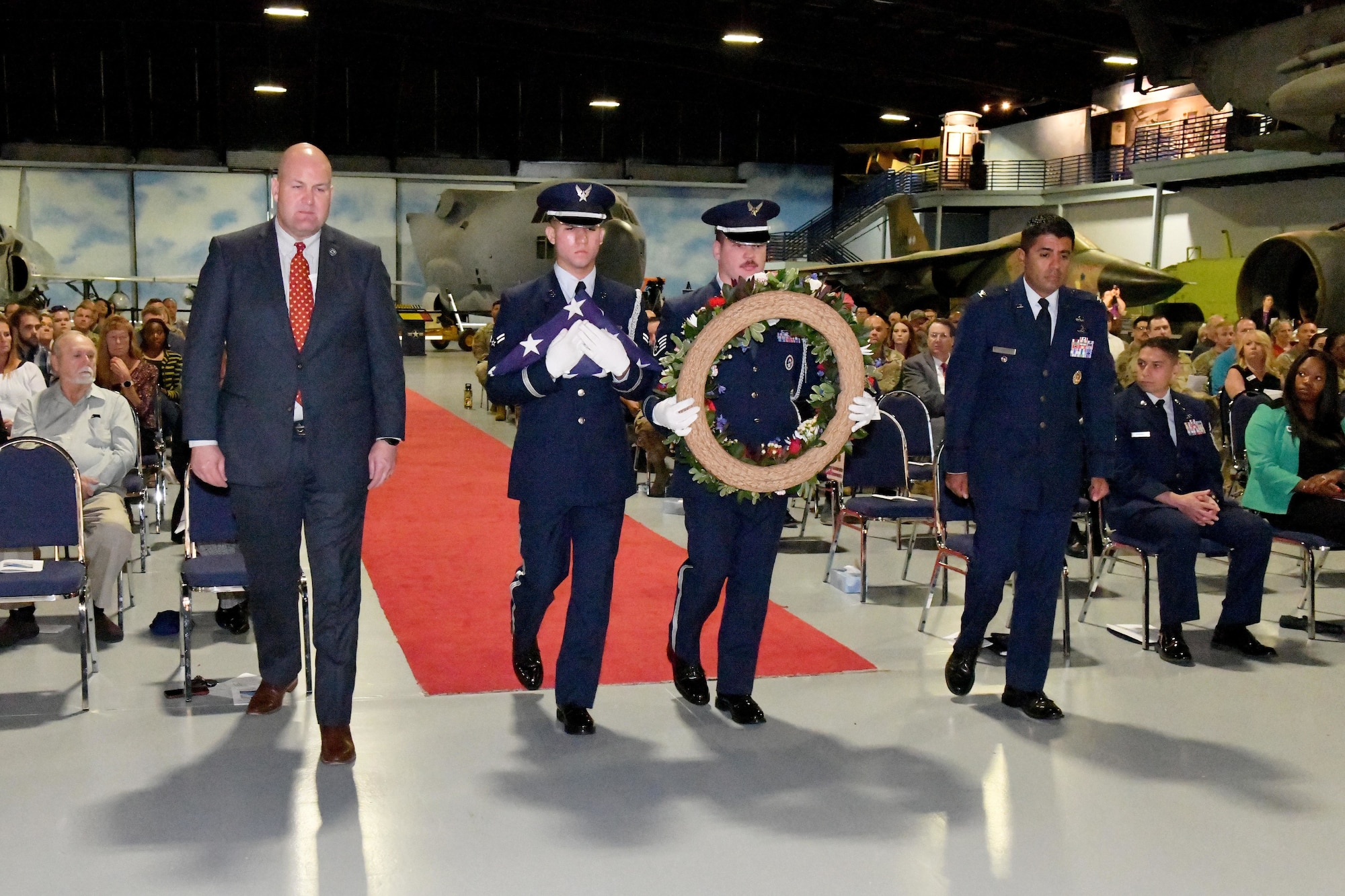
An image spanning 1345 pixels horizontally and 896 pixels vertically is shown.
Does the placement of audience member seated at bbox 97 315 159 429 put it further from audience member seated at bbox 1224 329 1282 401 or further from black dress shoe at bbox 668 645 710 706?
audience member seated at bbox 1224 329 1282 401

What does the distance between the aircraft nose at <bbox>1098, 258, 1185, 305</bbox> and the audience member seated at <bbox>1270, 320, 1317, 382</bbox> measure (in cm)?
831

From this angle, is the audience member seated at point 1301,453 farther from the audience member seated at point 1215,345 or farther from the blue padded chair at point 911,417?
the audience member seated at point 1215,345

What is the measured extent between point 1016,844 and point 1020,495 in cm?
145

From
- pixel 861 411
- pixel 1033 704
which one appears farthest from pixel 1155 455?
pixel 861 411

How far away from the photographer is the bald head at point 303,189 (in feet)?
11.4

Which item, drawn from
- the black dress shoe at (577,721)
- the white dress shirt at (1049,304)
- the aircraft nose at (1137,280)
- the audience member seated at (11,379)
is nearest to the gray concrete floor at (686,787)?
the black dress shoe at (577,721)

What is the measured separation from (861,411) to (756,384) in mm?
370

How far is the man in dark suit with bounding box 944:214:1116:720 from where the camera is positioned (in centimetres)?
428

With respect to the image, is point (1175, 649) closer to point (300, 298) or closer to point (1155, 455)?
point (1155, 455)

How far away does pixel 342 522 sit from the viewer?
3.64m

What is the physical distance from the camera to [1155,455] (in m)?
5.41

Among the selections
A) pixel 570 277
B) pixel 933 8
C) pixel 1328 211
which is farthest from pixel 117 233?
pixel 570 277

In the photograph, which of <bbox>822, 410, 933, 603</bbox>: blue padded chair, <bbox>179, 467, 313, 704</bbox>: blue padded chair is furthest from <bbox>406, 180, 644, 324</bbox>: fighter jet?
<bbox>179, 467, 313, 704</bbox>: blue padded chair

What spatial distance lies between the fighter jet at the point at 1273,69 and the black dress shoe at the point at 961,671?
749 cm
